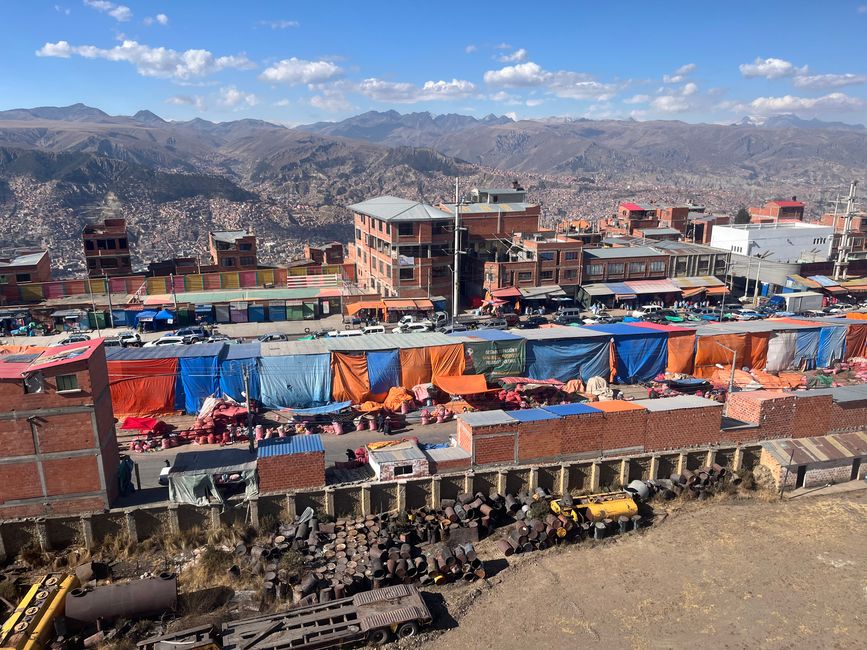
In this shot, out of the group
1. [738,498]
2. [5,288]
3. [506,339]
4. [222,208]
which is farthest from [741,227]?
[222,208]

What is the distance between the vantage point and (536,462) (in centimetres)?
2388

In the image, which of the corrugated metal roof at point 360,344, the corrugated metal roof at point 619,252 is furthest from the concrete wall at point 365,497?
the corrugated metal roof at point 619,252

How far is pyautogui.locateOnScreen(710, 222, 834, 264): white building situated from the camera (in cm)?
7144

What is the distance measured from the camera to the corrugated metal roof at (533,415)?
23.7 metres

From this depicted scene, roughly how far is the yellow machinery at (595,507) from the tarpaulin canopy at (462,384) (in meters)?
9.37

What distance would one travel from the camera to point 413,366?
104 feet

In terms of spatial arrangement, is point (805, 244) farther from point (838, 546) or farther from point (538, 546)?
point (538, 546)

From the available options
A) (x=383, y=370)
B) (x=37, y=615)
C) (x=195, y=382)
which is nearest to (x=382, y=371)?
(x=383, y=370)

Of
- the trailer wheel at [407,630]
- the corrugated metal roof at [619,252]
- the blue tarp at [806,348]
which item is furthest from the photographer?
the corrugated metal roof at [619,252]

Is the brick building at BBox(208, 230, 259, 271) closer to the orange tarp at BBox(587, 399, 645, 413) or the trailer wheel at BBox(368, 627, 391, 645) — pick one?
the orange tarp at BBox(587, 399, 645, 413)

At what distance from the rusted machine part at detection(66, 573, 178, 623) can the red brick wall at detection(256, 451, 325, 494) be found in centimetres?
485

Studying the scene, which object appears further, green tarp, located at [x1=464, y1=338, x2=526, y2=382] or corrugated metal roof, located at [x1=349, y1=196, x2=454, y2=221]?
corrugated metal roof, located at [x1=349, y1=196, x2=454, y2=221]

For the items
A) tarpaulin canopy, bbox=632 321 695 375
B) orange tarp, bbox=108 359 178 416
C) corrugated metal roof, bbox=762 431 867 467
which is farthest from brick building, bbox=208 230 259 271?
corrugated metal roof, bbox=762 431 867 467

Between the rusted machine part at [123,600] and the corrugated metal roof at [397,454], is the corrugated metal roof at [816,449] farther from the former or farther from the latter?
the rusted machine part at [123,600]
